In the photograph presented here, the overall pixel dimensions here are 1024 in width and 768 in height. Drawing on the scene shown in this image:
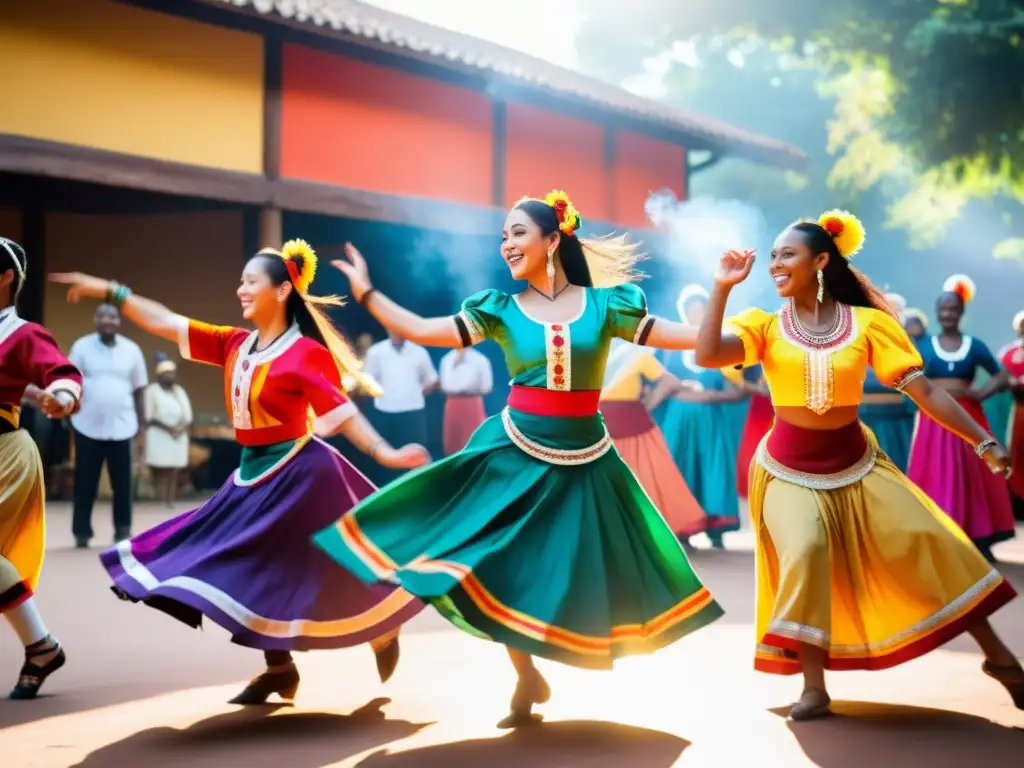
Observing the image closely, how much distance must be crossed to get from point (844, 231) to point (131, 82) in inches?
352

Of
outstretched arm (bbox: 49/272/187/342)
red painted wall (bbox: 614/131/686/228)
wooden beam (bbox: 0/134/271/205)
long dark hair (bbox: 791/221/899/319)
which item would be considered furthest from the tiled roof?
long dark hair (bbox: 791/221/899/319)

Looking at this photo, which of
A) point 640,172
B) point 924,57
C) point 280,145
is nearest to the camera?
point 280,145

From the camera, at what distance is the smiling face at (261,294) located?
5.82m

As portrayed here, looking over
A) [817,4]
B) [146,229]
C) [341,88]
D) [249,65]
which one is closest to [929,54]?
[817,4]

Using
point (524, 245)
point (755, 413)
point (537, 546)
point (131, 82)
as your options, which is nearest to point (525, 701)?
point (537, 546)

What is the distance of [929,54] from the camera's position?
1712 cm

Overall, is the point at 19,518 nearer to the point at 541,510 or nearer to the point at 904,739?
the point at 541,510

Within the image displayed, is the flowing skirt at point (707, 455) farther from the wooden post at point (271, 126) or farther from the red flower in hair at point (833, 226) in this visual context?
the red flower in hair at point (833, 226)

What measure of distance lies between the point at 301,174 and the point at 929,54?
24.7 feet

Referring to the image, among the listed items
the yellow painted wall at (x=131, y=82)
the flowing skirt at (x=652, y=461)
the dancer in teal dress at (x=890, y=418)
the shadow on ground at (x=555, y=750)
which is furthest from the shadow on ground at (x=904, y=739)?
the yellow painted wall at (x=131, y=82)

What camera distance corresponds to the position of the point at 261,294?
5820 mm

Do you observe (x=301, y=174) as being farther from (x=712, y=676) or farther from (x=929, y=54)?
(x=712, y=676)

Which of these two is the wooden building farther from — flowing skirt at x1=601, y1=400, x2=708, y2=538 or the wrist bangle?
the wrist bangle

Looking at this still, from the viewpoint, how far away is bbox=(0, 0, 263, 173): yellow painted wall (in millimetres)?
12336
